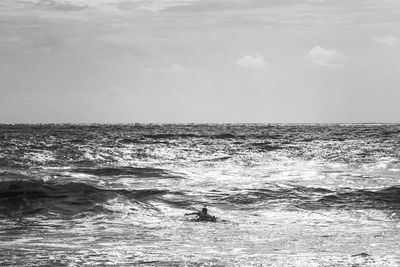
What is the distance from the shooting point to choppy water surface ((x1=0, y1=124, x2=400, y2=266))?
620 inches

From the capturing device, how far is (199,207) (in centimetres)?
2622

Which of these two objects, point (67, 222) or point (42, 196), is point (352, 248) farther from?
point (42, 196)

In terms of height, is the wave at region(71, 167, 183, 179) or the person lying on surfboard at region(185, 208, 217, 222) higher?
the wave at region(71, 167, 183, 179)

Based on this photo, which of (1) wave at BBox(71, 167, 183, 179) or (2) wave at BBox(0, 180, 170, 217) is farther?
(1) wave at BBox(71, 167, 183, 179)

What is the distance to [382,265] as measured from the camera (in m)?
14.5

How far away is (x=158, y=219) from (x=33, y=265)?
904 centimetres

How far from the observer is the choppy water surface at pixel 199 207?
1576cm

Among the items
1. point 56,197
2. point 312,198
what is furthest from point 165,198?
point 312,198

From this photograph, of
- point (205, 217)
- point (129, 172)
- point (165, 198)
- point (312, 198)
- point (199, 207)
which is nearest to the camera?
point (205, 217)

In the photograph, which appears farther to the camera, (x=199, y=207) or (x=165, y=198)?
(x=165, y=198)

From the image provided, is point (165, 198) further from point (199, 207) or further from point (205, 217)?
point (205, 217)

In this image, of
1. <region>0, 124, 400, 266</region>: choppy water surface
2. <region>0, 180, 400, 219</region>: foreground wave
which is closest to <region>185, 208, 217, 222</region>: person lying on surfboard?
<region>0, 124, 400, 266</region>: choppy water surface

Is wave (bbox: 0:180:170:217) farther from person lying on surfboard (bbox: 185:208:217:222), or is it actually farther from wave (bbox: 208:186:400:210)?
person lying on surfboard (bbox: 185:208:217:222)

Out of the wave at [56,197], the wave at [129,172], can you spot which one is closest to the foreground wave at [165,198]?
the wave at [56,197]
